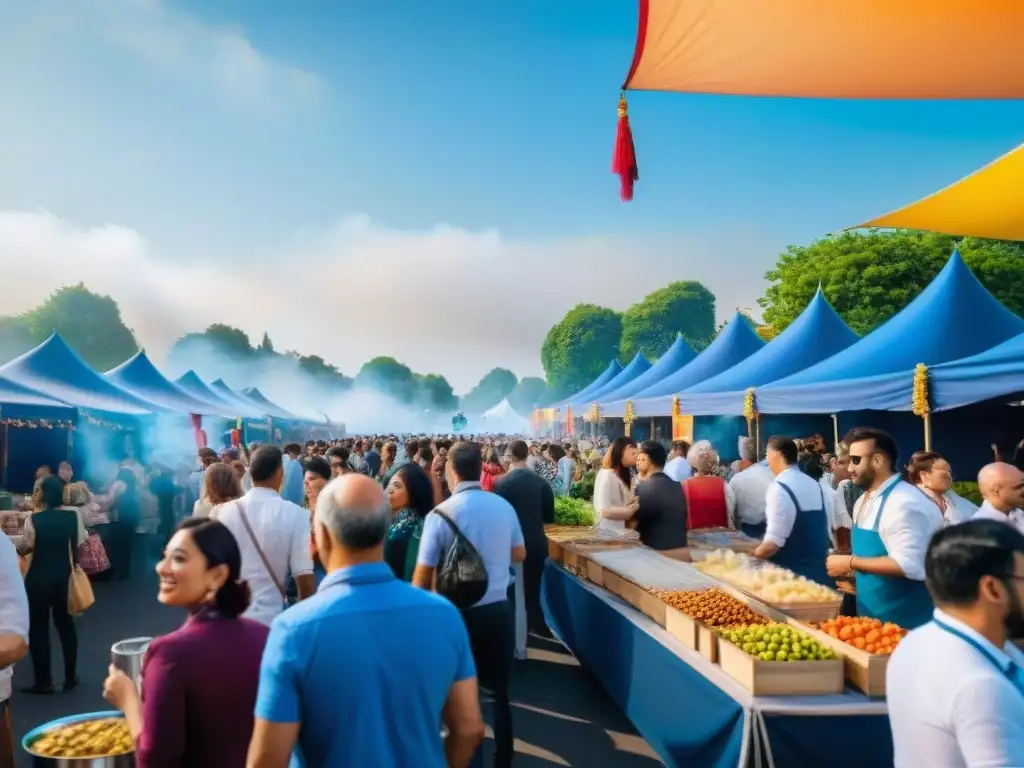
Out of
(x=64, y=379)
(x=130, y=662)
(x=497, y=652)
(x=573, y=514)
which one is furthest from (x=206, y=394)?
(x=130, y=662)

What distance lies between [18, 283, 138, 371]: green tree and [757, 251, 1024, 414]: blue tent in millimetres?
67515

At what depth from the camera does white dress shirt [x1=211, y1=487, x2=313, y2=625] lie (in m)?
4.14

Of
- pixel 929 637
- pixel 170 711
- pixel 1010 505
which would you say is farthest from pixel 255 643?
pixel 1010 505

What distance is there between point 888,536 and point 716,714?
1274mm

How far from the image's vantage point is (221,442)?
1070 inches

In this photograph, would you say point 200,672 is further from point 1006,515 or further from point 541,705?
point 1006,515

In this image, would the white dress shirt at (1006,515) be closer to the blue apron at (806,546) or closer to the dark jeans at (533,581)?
the blue apron at (806,546)

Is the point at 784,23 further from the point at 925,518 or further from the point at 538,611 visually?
the point at 538,611

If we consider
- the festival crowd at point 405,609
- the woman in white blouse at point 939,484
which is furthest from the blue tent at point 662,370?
the festival crowd at point 405,609

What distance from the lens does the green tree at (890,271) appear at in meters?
32.6

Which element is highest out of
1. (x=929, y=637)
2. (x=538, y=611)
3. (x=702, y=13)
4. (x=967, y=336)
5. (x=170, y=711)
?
(x=702, y=13)

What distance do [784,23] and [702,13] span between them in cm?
63

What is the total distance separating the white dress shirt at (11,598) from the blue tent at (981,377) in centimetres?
818

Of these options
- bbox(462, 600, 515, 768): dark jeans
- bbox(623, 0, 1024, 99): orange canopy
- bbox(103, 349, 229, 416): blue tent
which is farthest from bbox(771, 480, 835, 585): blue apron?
bbox(103, 349, 229, 416): blue tent
